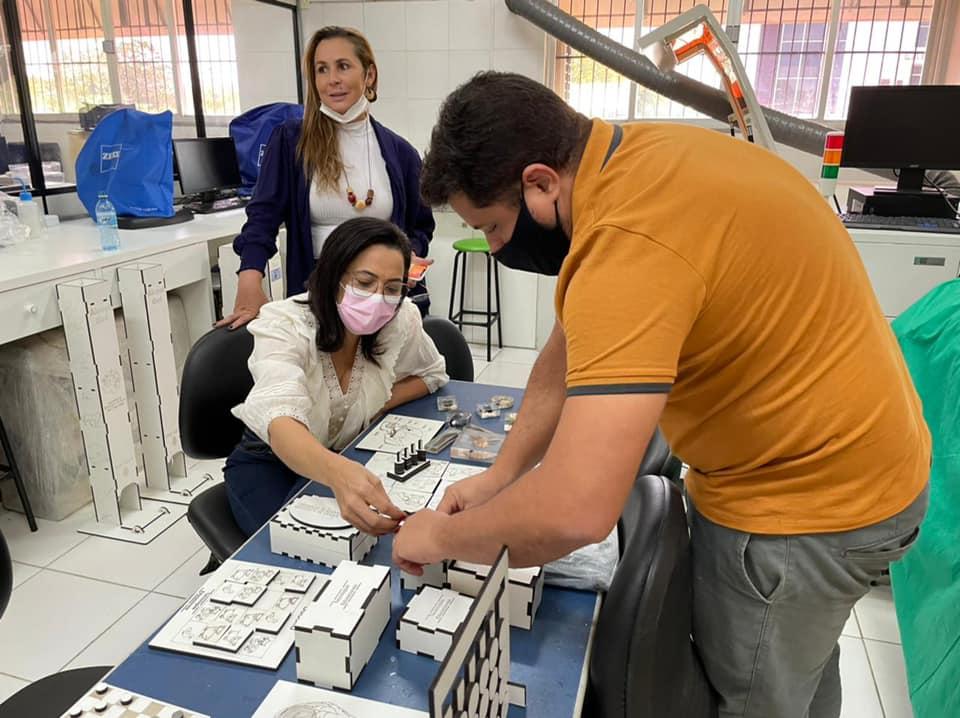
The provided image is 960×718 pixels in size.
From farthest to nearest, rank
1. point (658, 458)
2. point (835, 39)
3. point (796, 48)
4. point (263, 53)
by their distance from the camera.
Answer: point (263, 53) < point (796, 48) < point (835, 39) < point (658, 458)

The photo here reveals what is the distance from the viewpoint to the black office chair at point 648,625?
0.88 meters

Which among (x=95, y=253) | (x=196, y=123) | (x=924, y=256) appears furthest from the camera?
(x=196, y=123)

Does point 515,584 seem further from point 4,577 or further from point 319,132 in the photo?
point 319,132

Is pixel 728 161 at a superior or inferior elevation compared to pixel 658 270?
superior

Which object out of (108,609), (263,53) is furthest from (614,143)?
(263,53)

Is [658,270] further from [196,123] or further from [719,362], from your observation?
[196,123]

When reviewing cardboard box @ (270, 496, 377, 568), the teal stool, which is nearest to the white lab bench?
the teal stool

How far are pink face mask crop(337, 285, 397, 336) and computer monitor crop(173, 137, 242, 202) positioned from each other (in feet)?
8.27

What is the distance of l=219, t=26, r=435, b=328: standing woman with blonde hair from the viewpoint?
2.09 meters

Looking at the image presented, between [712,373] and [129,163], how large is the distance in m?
2.85

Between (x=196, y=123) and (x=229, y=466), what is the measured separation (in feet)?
10.6

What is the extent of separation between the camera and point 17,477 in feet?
7.97

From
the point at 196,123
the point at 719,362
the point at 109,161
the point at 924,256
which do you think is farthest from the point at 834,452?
the point at 196,123

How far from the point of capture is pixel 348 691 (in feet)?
2.81
